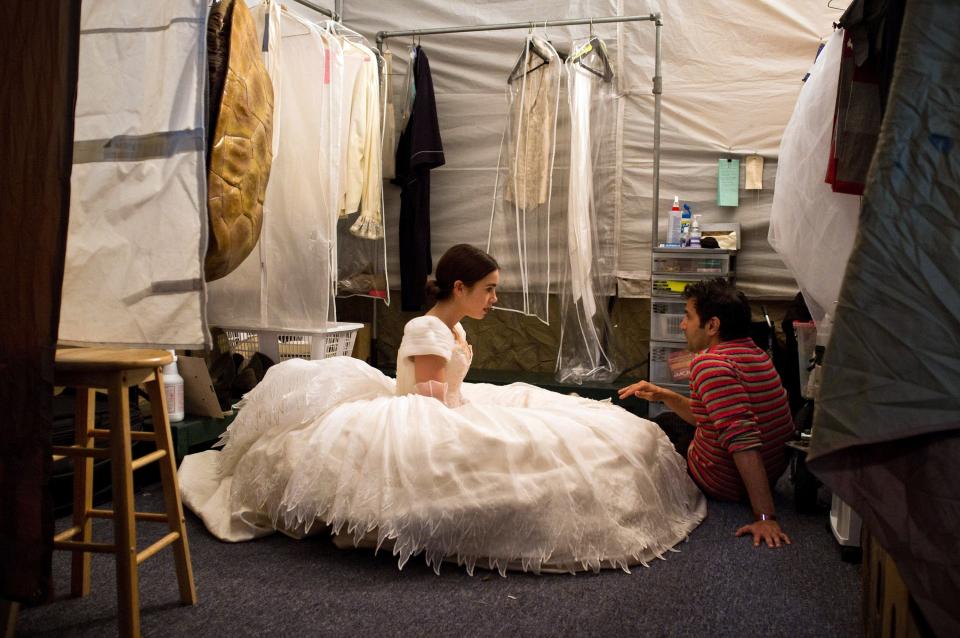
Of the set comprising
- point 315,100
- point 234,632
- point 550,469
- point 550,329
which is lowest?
point 234,632

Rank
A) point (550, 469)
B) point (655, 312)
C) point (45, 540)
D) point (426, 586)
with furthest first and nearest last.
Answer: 1. point (655, 312)
2. point (550, 469)
3. point (426, 586)
4. point (45, 540)

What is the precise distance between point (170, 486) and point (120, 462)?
221mm

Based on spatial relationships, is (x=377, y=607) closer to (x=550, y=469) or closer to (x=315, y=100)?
(x=550, y=469)

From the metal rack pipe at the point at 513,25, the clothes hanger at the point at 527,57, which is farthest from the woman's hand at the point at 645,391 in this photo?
the metal rack pipe at the point at 513,25

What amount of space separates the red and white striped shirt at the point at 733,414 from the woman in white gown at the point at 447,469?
122 millimetres

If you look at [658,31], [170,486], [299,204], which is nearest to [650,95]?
[658,31]

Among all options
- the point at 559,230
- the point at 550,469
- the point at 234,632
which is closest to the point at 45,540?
the point at 234,632

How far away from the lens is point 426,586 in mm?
2000

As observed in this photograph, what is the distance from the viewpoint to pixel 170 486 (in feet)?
6.03

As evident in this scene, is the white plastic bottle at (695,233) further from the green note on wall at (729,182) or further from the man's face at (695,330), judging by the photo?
the man's face at (695,330)

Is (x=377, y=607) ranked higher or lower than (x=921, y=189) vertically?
lower

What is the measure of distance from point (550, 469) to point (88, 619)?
1.15 m

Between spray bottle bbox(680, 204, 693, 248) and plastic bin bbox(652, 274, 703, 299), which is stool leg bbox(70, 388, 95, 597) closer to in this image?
plastic bin bbox(652, 274, 703, 299)

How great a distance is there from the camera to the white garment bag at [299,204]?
337 centimetres
